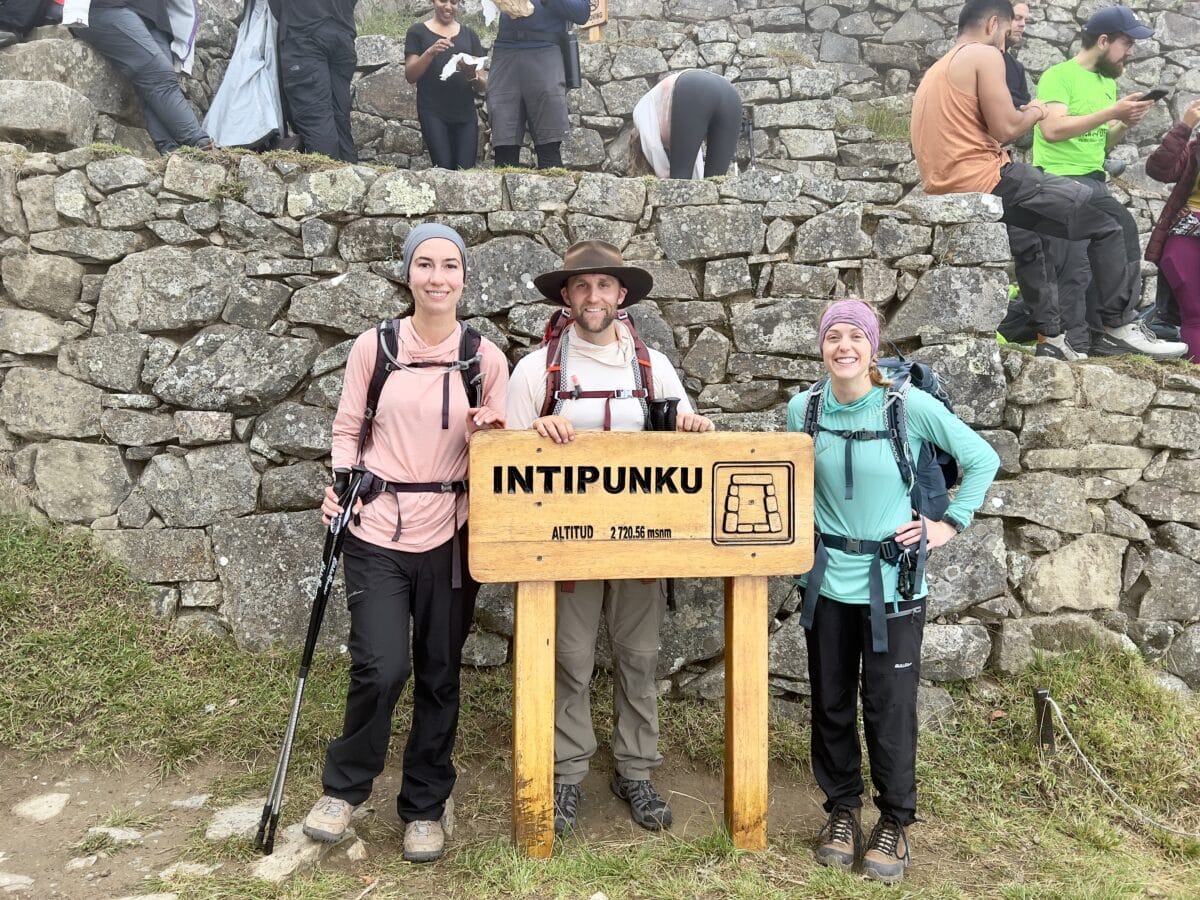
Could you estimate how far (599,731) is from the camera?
3781 millimetres

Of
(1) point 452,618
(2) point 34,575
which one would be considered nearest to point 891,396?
(1) point 452,618

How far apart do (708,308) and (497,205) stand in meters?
1.15

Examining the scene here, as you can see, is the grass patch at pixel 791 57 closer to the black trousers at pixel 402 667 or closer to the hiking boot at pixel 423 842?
the black trousers at pixel 402 667

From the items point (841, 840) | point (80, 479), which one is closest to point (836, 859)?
point (841, 840)

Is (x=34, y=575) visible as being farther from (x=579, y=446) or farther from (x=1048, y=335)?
(x=1048, y=335)

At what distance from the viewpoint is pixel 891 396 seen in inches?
113

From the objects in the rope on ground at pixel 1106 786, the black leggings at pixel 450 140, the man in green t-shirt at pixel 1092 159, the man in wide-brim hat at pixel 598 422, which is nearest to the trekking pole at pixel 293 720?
the man in wide-brim hat at pixel 598 422

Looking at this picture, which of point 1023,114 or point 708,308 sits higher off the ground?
point 1023,114

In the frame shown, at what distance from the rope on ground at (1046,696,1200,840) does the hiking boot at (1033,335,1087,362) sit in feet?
5.91

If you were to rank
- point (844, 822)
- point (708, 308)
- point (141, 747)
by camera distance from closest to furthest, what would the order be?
point (844, 822), point (141, 747), point (708, 308)

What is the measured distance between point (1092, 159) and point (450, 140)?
4253mm

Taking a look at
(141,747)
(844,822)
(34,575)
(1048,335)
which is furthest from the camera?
(1048,335)

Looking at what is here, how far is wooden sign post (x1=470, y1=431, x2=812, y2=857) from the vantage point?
108 inches

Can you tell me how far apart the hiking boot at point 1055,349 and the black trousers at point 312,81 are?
424 cm
